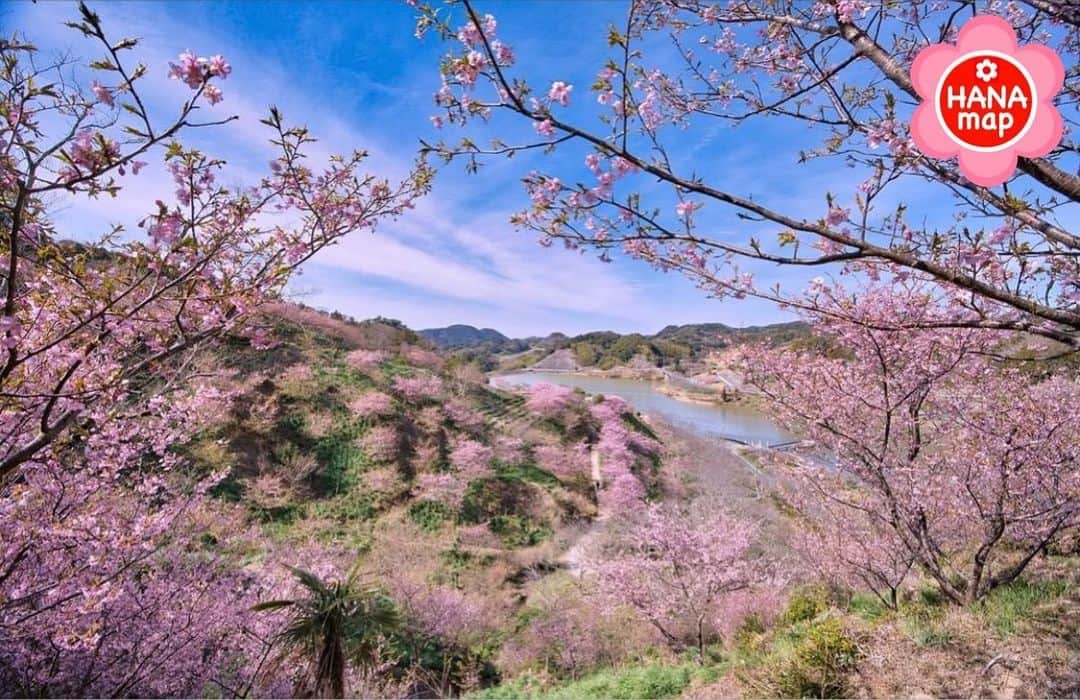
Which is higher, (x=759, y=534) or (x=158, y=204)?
(x=158, y=204)

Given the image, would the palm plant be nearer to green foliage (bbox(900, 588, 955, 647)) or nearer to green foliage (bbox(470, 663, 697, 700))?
green foliage (bbox(900, 588, 955, 647))

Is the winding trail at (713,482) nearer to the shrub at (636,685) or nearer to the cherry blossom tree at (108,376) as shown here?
the shrub at (636,685)

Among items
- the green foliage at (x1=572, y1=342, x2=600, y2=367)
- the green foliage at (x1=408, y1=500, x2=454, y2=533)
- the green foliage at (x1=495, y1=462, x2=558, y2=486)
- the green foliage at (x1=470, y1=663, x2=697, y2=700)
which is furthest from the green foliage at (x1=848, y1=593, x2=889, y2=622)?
the green foliage at (x1=572, y1=342, x2=600, y2=367)

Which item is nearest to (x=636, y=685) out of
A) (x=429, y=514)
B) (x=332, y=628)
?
(x=332, y=628)

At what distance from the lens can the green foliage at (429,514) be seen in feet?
46.1

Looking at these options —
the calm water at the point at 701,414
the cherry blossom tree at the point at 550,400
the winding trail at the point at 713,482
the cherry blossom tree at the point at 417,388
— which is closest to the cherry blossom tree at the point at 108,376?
the winding trail at the point at 713,482

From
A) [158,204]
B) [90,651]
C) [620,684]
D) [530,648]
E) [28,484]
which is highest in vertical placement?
[158,204]

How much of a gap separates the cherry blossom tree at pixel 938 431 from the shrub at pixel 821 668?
1.21m

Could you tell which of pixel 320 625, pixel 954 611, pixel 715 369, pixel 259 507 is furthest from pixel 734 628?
pixel 259 507

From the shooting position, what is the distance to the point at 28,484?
3.79 m

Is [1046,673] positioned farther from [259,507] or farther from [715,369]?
[259,507]

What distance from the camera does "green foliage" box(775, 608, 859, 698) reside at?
157 inches

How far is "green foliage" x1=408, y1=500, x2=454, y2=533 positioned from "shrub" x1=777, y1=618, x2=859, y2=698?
11.2 metres

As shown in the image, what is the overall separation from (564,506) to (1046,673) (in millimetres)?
13866
